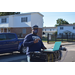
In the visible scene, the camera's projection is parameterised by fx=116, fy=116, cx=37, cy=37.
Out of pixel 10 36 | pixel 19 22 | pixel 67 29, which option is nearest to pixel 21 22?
pixel 19 22

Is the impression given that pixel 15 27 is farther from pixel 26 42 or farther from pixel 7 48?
pixel 26 42

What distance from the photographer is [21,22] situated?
2733cm

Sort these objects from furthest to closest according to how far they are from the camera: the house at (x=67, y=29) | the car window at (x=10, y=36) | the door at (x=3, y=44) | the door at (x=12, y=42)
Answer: the house at (x=67, y=29), the car window at (x=10, y=36), the door at (x=12, y=42), the door at (x=3, y=44)

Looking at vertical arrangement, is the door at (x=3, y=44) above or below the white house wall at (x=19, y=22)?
below

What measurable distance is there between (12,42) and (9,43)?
27 cm

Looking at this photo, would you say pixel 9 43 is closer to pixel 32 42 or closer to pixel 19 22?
pixel 32 42

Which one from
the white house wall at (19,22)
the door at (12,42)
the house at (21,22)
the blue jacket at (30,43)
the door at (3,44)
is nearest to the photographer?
the blue jacket at (30,43)

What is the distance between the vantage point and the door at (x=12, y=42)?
7.97 metres

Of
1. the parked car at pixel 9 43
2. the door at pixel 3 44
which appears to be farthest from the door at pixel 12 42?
the door at pixel 3 44

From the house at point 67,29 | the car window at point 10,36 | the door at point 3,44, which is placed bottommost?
the door at point 3,44

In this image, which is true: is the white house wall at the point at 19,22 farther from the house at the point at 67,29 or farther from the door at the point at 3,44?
the house at the point at 67,29

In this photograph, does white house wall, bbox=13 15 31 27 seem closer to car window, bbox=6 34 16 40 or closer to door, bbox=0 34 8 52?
car window, bbox=6 34 16 40
